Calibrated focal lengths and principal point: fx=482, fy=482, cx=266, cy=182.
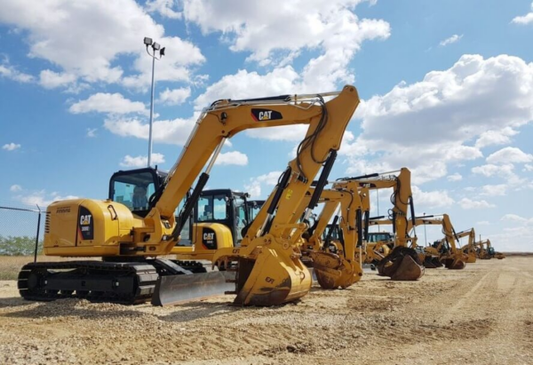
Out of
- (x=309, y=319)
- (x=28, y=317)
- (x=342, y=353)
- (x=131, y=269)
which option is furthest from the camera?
(x=131, y=269)

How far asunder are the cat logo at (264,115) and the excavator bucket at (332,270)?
4.84m

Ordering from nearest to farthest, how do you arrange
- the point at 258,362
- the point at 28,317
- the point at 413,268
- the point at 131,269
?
1. the point at 258,362
2. the point at 28,317
3. the point at 131,269
4. the point at 413,268

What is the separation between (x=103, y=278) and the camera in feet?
31.9

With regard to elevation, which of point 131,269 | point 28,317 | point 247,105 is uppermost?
point 247,105

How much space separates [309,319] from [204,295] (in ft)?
11.9

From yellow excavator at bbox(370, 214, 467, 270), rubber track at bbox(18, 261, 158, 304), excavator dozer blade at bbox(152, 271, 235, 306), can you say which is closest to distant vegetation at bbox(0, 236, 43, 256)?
rubber track at bbox(18, 261, 158, 304)

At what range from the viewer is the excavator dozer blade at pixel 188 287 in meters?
9.03

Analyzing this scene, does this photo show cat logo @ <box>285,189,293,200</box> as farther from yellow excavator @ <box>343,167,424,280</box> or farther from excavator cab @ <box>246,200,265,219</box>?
yellow excavator @ <box>343,167,424,280</box>

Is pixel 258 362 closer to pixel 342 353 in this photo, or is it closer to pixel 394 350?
pixel 342 353

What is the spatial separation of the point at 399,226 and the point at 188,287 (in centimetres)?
1216

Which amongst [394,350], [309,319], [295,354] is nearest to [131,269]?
[309,319]

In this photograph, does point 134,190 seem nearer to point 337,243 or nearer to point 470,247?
point 337,243

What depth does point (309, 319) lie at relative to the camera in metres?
7.41

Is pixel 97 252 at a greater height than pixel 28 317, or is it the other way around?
pixel 97 252
